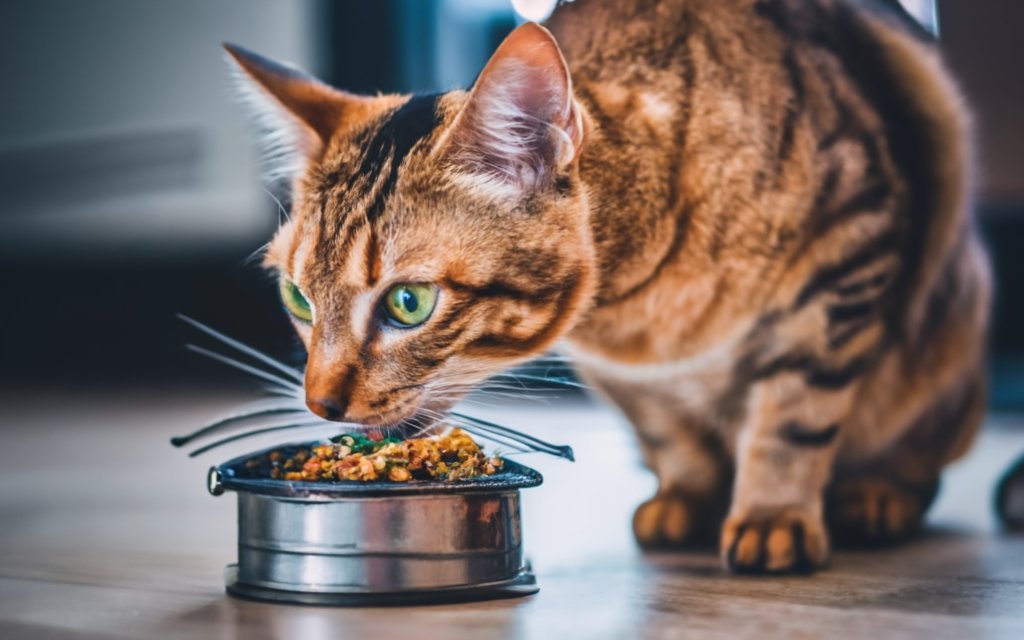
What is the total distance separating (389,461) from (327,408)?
0.25 ft

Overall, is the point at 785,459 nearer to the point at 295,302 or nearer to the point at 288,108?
the point at 295,302

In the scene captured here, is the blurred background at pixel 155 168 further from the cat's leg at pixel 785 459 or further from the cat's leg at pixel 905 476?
the cat's leg at pixel 785 459

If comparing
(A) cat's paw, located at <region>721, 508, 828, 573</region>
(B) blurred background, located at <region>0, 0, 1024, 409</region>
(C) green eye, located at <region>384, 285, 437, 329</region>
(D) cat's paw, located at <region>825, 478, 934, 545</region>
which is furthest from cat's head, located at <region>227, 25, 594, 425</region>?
(B) blurred background, located at <region>0, 0, 1024, 409</region>

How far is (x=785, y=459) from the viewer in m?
1.33

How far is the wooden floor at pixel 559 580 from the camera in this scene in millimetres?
1015

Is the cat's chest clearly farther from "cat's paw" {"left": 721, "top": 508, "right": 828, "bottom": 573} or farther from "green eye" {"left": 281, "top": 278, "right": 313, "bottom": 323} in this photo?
"green eye" {"left": 281, "top": 278, "right": 313, "bottom": 323}

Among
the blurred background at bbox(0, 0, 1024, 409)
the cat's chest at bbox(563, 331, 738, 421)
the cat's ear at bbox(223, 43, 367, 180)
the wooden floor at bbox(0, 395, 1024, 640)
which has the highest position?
the blurred background at bbox(0, 0, 1024, 409)

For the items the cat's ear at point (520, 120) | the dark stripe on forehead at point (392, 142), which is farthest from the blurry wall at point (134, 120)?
the cat's ear at point (520, 120)

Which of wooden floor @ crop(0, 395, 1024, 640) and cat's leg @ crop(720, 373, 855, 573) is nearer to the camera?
wooden floor @ crop(0, 395, 1024, 640)

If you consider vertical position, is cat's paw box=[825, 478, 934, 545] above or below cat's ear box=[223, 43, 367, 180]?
below

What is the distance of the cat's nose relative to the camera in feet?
3.58

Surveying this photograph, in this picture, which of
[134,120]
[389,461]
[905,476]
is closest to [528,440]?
[389,461]

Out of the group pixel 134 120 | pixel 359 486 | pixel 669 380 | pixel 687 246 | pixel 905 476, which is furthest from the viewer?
pixel 134 120

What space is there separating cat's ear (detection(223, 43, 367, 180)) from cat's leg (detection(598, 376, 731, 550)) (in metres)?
0.50
